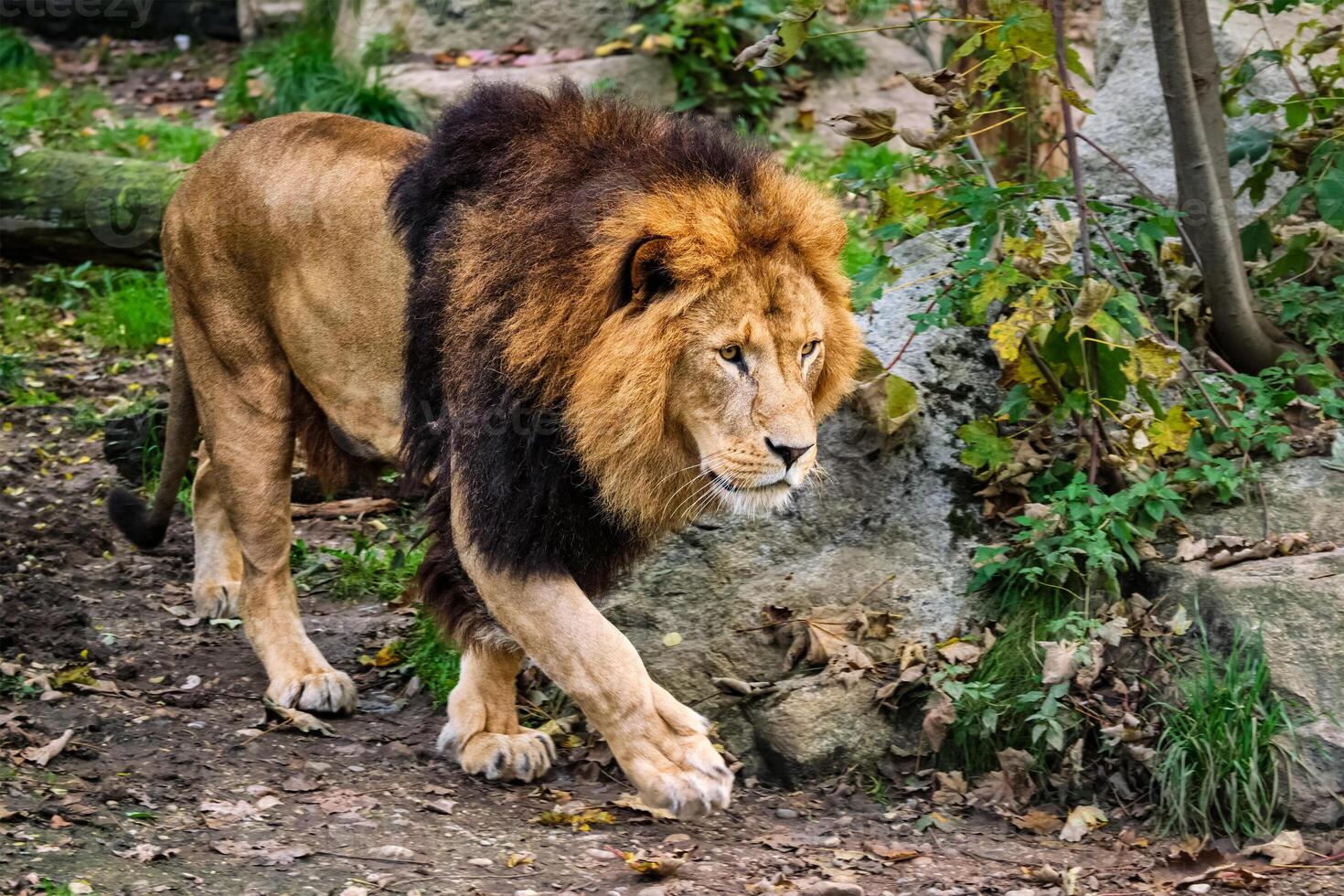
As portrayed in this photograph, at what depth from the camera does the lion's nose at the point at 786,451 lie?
3.51m

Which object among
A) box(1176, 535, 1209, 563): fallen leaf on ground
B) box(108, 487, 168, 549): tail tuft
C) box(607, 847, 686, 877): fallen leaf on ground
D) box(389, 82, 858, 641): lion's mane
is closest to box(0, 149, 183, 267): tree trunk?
box(108, 487, 168, 549): tail tuft

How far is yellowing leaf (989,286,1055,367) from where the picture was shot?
4367mm

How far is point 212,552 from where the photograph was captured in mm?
5559

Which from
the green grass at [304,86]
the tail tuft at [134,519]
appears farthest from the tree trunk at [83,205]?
the tail tuft at [134,519]

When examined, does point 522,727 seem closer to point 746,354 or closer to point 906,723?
point 906,723

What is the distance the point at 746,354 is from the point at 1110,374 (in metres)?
1.43

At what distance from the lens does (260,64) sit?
10117mm

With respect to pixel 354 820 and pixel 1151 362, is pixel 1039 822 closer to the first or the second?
pixel 1151 362

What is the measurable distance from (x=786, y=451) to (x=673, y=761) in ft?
2.72

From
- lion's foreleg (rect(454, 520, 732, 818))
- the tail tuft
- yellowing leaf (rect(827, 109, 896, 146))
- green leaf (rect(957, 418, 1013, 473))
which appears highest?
Result: yellowing leaf (rect(827, 109, 896, 146))

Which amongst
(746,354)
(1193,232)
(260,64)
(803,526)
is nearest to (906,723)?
(803,526)

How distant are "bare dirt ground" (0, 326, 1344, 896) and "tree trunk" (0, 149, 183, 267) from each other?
2580mm

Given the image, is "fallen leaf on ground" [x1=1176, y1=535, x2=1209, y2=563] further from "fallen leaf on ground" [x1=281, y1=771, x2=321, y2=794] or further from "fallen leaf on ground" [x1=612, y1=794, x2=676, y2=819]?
"fallen leaf on ground" [x1=281, y1=771, x2=321, y2=794]
